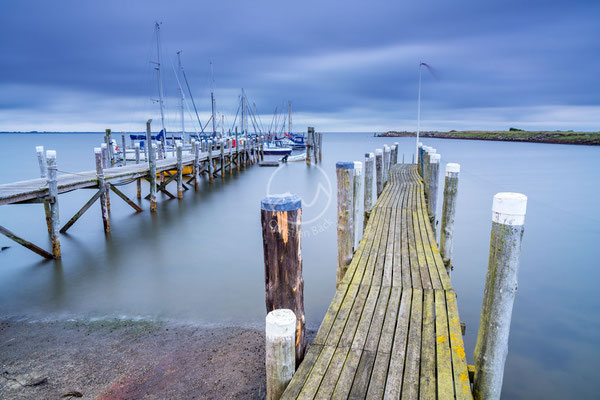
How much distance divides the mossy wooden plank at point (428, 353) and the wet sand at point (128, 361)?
2130 mm

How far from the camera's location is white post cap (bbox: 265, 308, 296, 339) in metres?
2.33

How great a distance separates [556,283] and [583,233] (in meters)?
6.04

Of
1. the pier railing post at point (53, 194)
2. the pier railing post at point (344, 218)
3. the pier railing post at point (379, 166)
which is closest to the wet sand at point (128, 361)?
the pier railing post at point (344, 218)

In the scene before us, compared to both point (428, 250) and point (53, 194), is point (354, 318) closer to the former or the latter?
point (428, 250)

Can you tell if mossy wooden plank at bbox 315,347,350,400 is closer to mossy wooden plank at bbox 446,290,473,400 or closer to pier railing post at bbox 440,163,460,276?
mossy wooden plank at bbox 446,290,473,400

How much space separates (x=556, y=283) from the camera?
8016mm

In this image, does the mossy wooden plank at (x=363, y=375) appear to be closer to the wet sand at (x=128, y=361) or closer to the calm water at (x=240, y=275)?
the wet sand at (x=128, y=361)

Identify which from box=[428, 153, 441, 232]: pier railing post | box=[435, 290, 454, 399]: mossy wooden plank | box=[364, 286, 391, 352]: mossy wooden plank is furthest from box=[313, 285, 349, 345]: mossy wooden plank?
box=[428, 153, 441, 232]: pier railing post

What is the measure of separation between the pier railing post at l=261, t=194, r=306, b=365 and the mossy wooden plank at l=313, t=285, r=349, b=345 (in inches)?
13.0

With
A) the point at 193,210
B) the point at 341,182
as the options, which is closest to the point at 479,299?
the point at 341,182

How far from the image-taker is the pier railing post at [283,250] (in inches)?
102

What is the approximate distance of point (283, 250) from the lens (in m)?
2.67

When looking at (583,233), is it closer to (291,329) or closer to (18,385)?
(291,329)

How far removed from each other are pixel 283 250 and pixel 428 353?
1.50 m
